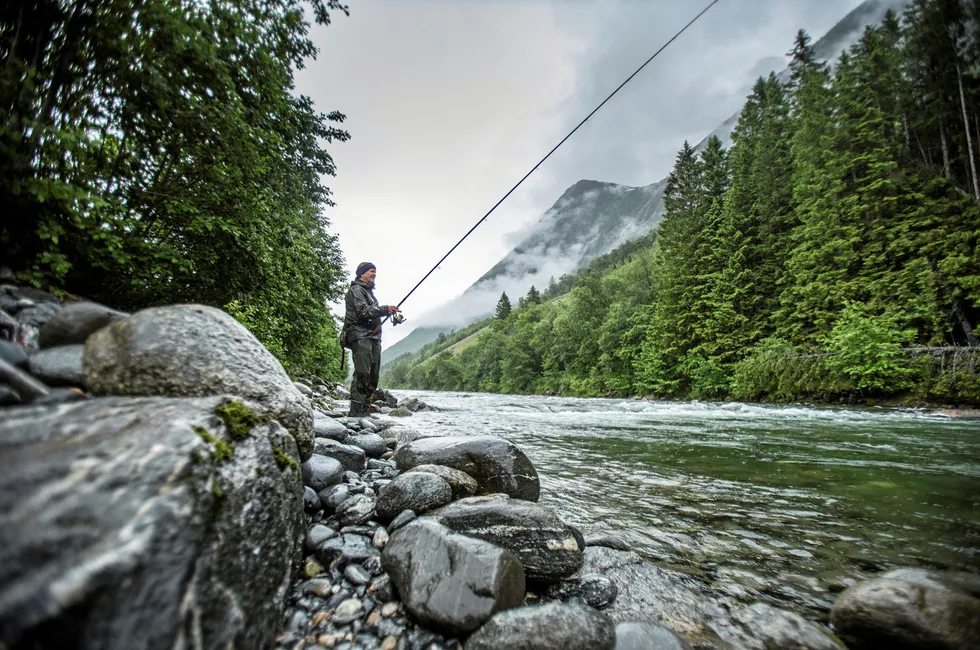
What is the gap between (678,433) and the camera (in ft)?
33.4

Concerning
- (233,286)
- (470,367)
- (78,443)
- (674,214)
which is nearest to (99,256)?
(233,286)

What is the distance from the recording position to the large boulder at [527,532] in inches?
109

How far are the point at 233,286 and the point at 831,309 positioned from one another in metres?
27.7

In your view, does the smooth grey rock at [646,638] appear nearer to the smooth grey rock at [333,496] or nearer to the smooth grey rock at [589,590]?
the smooth grey rock at [589,590]

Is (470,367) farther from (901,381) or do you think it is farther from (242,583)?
(242,583)

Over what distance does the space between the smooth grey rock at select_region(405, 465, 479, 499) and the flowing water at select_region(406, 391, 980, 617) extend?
3.70 feet

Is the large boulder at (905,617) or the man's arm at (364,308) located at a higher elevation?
the man's arm at (364,308)

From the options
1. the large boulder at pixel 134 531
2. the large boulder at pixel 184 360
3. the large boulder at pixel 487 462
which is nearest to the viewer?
the large boulder at pixel 134 531

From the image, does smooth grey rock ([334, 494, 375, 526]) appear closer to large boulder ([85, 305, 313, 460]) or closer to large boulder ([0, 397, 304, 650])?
large boulder ([85, 305, 313, 460])

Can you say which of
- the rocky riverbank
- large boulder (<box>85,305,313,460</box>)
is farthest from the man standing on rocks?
large boulder (<box>85,305,313,460</box>)

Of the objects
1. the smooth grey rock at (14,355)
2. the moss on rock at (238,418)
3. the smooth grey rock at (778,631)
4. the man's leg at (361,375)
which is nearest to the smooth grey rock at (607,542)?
the smooth grey rock at (778,631)

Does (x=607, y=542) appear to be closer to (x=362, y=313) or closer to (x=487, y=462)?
(x=487, y=462)

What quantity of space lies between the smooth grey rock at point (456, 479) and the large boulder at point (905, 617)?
9.17 feet

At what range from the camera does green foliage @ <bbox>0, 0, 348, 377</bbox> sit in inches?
121
